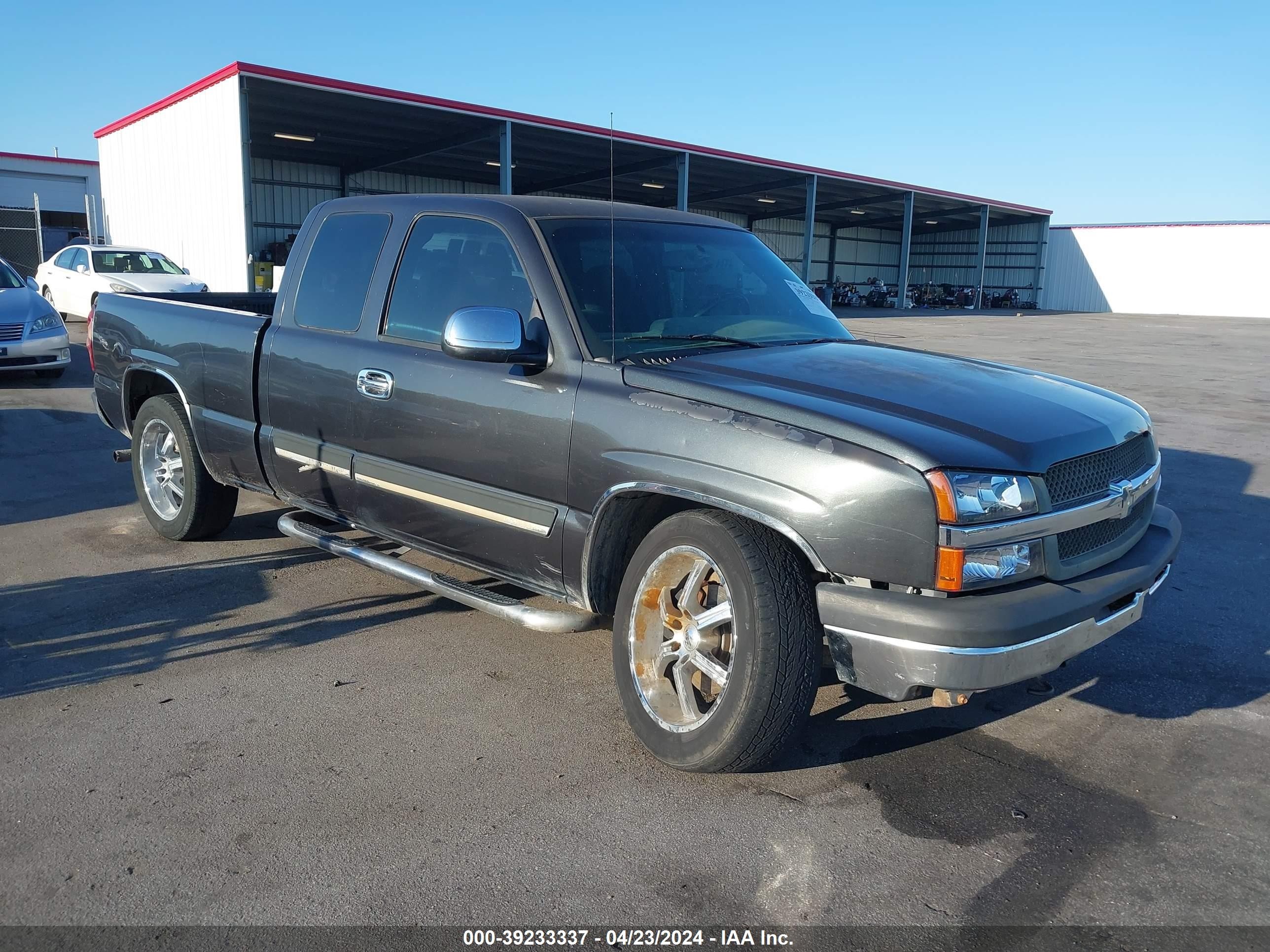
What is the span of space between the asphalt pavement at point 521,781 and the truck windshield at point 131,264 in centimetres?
1448

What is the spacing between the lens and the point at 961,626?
9.09 feet

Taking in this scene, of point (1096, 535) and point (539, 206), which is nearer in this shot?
point (1096, 535)

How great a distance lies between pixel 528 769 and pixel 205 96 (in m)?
22.5

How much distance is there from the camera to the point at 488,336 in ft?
11.7

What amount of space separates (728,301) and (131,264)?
1715cm

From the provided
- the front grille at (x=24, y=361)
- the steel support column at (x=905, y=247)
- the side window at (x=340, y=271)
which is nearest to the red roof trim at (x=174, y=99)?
the front grille at (x=24, y=361)

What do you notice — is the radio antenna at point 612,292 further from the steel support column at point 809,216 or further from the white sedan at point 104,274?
the steel support column at point 809,216

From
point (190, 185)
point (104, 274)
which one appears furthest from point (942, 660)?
point (190, 185)

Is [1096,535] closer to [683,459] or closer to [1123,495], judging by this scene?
[1123,495]

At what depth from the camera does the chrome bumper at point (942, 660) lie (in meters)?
2.79

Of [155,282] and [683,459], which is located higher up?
[155,282]

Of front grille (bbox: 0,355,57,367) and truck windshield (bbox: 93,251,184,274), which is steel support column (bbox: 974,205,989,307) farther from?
front grille (bbox: 0,355,57,367)

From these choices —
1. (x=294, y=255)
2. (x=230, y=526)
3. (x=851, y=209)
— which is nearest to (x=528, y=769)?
(x=294, y=255)

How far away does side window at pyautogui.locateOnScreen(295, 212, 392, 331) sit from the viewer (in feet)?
15.0
